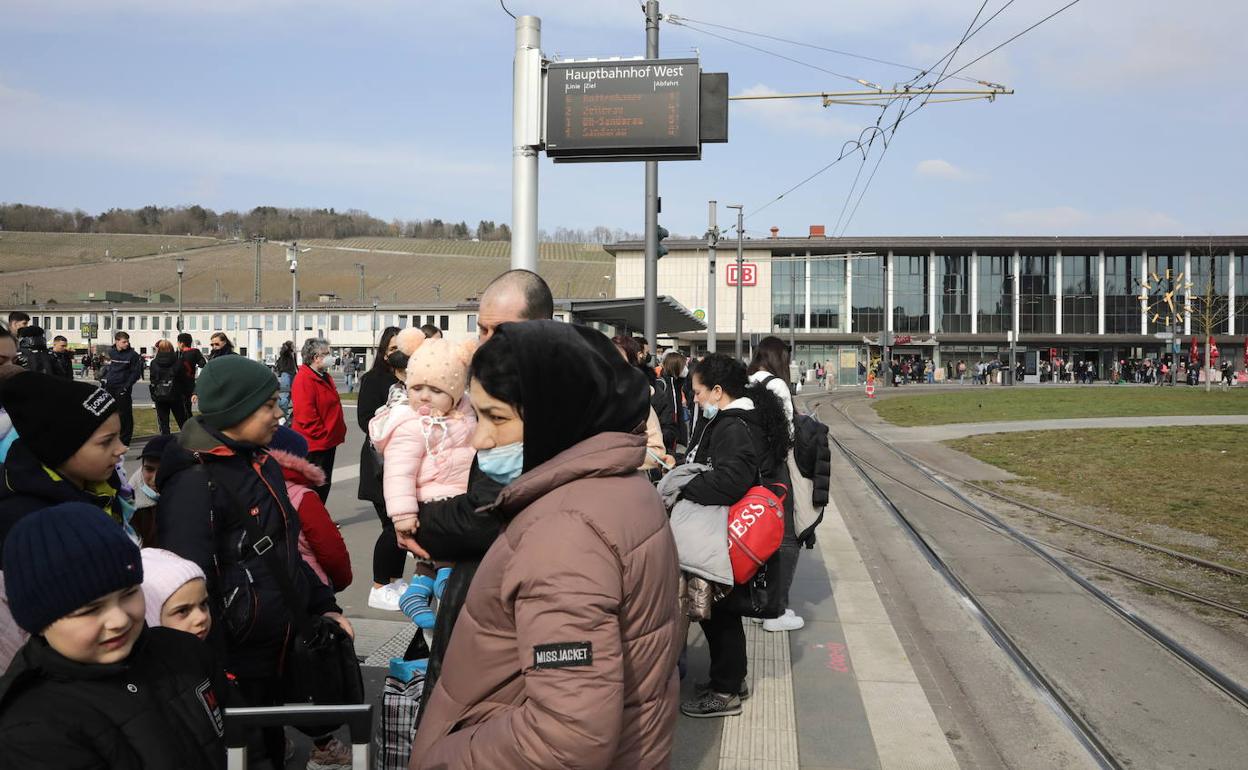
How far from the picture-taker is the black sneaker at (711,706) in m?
5.33

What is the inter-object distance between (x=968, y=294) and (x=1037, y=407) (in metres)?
44.8

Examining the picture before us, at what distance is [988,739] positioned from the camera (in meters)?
5.24

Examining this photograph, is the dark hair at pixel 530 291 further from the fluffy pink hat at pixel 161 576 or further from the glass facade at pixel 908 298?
the glass facade at pixel 908 298

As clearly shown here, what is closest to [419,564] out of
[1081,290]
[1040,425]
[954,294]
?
[1040,425]

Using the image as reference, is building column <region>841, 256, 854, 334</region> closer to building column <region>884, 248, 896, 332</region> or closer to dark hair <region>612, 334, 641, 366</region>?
building column <region>884, 248, 896, 332</region>

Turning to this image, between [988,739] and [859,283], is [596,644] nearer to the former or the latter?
[988,739]

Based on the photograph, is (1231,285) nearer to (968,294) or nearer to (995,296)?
(995,296)

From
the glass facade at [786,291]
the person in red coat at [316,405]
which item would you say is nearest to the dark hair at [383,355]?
the person in red coat at [316,405]

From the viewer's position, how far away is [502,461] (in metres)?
2.57

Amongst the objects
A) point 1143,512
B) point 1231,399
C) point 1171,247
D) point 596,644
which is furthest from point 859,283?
point 596,644

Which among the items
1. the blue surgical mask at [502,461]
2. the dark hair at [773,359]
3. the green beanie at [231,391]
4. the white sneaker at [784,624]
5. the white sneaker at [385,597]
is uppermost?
the dark hair at [773,359]

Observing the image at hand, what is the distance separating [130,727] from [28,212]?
159820mm

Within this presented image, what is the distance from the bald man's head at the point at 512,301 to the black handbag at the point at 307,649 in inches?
44.1

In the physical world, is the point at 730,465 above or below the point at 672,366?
below
